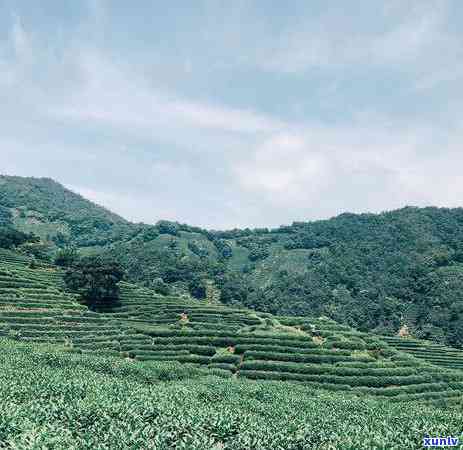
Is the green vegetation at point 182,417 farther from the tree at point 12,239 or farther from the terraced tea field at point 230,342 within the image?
the tree at point 12,239

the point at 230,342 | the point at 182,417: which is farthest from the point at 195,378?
the point at 182,417

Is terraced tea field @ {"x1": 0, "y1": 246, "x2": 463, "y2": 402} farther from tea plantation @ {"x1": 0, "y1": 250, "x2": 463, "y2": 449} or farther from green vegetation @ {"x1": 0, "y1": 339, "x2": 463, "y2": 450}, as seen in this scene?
green vegetation @ {"x1": 0, "y1": 339, "x2": 463, "y2": 450}

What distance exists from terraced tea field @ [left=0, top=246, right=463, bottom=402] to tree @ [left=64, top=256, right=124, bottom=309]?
374cm

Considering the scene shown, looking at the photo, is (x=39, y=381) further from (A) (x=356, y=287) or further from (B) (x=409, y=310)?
(A) (x=356, y=287)

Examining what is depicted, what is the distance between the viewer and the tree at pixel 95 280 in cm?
11019

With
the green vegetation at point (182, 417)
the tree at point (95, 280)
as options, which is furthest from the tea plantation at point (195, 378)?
the tree at point (95, 280)

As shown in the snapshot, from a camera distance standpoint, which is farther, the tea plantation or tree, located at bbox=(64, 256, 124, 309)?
tree, located at bbox=(64, 256, 124, 309)

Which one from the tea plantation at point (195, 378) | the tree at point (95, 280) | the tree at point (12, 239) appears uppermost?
the tree at point (12, 239)

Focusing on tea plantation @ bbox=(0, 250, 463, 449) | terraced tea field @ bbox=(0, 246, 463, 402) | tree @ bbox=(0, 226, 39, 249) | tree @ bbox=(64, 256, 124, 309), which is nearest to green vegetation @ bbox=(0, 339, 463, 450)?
tea plantation @ bbox=(0, 250, 463, 449)

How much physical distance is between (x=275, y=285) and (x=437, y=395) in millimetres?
126924

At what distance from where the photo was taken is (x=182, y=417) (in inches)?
1431

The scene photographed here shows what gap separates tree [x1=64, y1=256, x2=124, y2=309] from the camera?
11019 cm

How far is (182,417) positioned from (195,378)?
111 ft

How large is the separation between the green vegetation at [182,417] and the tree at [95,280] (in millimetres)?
47299
